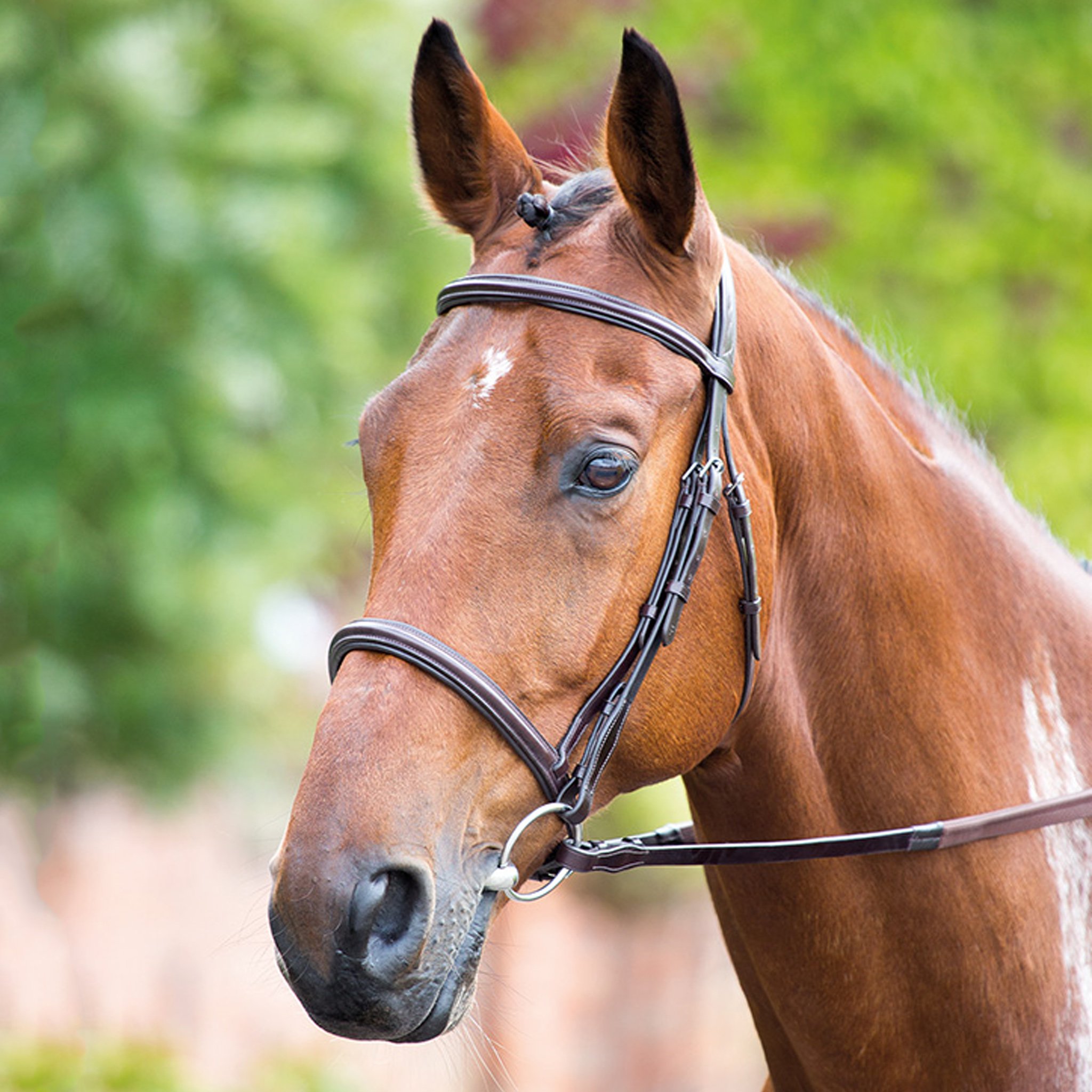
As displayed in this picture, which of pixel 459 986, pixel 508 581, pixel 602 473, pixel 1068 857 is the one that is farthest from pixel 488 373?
pixel 1068 857

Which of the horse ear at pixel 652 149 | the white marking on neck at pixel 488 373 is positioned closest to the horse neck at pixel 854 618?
the horse ear at pixel 652 149

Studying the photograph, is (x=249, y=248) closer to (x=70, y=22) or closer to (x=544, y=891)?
(x=70, y=22)

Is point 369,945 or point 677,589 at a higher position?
point 677,589

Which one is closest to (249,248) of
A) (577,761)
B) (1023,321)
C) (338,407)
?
(338,407)

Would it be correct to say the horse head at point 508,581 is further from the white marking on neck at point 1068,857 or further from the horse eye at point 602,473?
the white marking on neck at point 1068,857

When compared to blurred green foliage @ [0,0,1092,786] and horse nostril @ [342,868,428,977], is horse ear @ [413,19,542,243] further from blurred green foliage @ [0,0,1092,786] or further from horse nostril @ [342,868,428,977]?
blurred green foliage @ [0,0,1092,786]

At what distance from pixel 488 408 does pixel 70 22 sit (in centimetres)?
464

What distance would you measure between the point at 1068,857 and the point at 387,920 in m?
1.45

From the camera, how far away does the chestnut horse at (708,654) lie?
1.98 metres

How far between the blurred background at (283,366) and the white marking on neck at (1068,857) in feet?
3.15

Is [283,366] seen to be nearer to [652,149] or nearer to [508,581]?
[652,149]

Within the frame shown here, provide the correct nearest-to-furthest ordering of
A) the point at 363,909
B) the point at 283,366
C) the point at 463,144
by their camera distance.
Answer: the point at 363,909
the point at 463,144
the point at 283,366

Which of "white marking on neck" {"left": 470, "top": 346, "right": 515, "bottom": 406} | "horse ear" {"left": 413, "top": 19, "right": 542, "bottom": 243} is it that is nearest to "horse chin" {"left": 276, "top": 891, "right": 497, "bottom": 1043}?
"white marking on neck" {"left": 470, "top": 346, "right": 515, "bottom": 406}

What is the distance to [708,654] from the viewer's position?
7.44 ft
